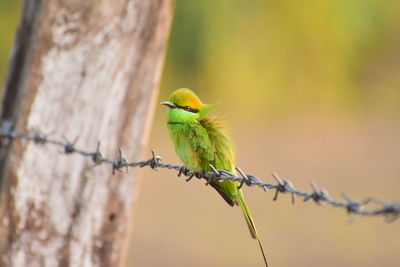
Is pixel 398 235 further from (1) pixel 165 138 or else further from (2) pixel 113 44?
(2) pixel 113 44

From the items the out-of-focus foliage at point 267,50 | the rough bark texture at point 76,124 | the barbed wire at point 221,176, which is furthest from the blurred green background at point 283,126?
the barbed wire at point 221,176

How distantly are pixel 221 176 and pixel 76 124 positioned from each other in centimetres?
94

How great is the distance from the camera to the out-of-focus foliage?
11.7 meters

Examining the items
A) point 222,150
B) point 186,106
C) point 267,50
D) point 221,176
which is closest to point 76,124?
point 186,106

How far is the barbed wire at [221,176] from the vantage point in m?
2.07

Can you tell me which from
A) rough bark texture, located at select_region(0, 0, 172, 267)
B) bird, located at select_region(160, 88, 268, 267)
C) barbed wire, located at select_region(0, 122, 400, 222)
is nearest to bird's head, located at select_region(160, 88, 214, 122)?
bird, located at select_region(160, 88, 268, 267)

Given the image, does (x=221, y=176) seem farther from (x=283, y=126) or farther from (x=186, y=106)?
(x=283, y=126)

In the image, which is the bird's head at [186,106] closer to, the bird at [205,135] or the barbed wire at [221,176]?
the bird at [205,135]

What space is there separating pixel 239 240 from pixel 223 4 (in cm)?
360

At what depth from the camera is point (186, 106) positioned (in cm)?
298

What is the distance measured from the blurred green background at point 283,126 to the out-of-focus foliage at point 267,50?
0.07ft

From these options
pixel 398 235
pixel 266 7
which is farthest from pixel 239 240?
pixel 266 7

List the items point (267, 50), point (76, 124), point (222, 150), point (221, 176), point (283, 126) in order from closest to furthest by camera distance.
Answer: point (221, 176)
point (222, 150)
point (76, 124)
point (267, 50)
point (283, 126)

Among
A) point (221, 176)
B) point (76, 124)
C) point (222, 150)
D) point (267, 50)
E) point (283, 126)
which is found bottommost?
point (221, 176)
